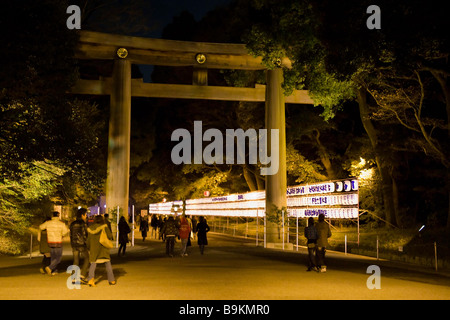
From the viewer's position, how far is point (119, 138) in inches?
1096

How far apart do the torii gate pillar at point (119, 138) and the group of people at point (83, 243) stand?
43.6 feet

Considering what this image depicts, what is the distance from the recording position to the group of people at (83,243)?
11.5 m

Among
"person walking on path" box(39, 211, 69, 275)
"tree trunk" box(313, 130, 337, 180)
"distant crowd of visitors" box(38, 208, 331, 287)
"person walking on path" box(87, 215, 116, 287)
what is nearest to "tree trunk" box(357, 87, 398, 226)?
"tree trunk" box(313, 130, 337, 180)

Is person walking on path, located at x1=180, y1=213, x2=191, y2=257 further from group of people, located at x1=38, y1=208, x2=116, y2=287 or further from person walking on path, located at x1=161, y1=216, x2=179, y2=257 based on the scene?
group of people, located at x1=38, y1=208, x2=116, y2=287

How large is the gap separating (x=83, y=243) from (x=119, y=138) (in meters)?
15.8

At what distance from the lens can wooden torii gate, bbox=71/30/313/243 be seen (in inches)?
1091

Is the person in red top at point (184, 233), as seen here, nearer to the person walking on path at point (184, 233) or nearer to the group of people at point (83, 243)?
the person walking on path at point (184, 233)

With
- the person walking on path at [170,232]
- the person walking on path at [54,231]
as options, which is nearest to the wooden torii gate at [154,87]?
the person walking on path at [170,232]

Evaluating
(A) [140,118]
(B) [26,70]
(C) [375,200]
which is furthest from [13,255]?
(A) [140,118]

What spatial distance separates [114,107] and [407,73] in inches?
594

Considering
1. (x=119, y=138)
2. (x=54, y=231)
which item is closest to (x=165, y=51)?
(x=119, y=138)

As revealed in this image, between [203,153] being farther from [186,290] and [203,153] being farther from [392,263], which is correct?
[186,290]

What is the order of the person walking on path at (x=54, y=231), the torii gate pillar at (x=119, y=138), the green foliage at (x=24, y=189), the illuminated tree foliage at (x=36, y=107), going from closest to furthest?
the person walking on path at (x=54, y=231) → the illuminated tree foliage at (x=36, y=107) → the green foliage at (x=24, y=189) → the torii gate pillar at (x=119, y=138)

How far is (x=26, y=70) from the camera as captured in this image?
607 inches
